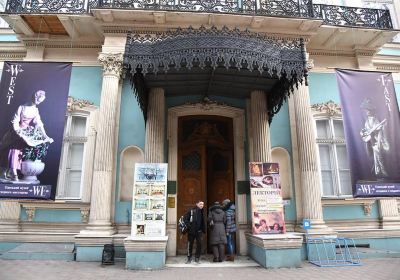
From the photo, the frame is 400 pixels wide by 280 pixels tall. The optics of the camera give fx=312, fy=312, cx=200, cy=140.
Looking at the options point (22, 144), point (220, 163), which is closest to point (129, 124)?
point (22, 144)

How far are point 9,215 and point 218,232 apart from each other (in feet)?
19.0

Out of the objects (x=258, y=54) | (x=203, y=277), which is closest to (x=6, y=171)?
(x=203, y=277)

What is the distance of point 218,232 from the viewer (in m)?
7.43

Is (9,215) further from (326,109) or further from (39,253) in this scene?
(326,109)

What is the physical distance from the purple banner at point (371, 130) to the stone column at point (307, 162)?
90cm

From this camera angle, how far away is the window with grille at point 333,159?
30.9 feet

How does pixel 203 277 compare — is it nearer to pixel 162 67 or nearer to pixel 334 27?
pixel 162 67

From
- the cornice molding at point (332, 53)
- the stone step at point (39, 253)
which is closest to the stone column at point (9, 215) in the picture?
the stone step at point (39, 253)

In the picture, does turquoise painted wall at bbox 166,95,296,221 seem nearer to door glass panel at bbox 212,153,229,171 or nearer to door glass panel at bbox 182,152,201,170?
door glass panel at bbox 212,153,229,171

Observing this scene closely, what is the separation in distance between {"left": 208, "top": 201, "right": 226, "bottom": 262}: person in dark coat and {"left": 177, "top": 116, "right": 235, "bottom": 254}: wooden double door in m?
1.74

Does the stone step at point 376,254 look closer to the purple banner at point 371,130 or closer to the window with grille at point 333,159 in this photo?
the purple banner at point 371,130

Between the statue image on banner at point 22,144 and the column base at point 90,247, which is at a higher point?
the statue image on banner at point 22,144

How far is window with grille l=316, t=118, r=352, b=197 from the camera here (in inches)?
371

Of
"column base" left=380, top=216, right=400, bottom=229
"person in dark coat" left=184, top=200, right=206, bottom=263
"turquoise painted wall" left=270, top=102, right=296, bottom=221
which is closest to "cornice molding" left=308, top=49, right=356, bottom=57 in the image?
"turquoise painted wall" left=270, top=102, right=296, bottom=221
